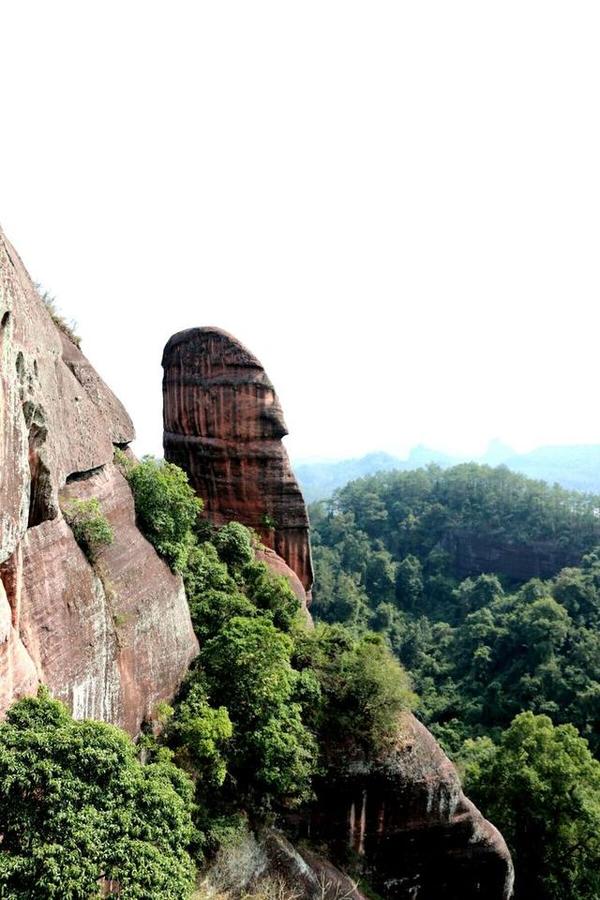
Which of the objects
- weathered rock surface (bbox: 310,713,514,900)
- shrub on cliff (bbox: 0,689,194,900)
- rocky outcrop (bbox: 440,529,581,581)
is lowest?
rocky outcrop (bbox: 440,529,581,581)

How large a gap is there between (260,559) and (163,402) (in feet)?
21.8

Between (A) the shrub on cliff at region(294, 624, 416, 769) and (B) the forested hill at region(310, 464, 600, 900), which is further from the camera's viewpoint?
(B) the forested hill at region(310, 464, 600, 900)

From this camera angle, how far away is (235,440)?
19953 mm

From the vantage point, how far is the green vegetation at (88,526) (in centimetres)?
1192

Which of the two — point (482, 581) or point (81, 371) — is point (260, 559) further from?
point (482, 581)

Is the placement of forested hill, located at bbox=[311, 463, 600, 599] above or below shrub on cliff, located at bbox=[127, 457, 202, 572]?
below

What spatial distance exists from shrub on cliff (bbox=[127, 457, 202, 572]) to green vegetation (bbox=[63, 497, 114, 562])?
2.24m

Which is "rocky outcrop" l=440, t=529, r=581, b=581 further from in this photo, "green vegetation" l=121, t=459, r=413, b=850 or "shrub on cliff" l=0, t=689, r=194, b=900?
"shrub on cliff" l=0, t=689, r=194, b=900

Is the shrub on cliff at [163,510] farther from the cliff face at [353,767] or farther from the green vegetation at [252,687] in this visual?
the cliff face at [353,767]

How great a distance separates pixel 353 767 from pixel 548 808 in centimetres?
870

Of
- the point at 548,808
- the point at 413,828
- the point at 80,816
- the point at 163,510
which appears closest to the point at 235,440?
the point at 163,510

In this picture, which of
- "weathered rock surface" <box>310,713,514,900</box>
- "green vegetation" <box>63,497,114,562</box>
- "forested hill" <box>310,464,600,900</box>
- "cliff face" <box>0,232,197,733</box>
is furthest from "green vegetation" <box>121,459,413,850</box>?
"forested hill" <box>310,464,600,900</box>

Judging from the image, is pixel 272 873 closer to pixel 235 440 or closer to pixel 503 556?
pixel 235 440

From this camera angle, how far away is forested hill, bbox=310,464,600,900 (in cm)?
1859
